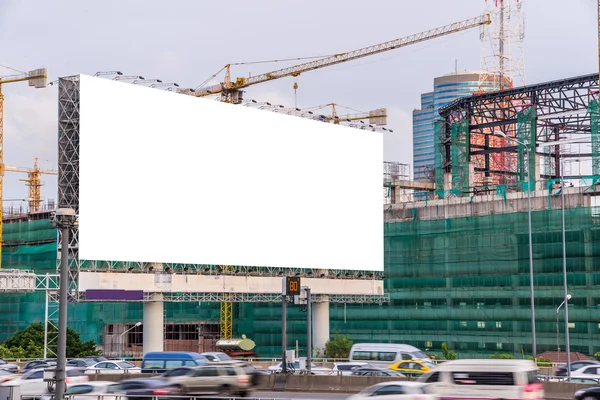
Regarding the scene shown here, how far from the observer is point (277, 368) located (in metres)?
61.2

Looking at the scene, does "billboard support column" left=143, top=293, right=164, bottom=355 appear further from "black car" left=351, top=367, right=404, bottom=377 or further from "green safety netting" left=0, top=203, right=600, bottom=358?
"black car" left=351, top=367, right=404, bottom=377

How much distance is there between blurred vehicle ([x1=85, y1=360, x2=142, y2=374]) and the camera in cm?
5612

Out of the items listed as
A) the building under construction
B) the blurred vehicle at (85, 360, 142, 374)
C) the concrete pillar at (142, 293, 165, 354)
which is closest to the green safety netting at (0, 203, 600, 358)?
the building under construction

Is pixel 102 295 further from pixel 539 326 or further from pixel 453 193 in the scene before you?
pixel 453 193

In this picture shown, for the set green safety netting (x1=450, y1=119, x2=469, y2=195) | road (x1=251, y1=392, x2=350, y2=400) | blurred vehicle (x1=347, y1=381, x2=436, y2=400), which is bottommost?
road (x1=251, y1=392, x2=350, y2=400)

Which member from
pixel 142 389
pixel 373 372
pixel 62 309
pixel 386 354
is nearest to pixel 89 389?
pixel 142 389

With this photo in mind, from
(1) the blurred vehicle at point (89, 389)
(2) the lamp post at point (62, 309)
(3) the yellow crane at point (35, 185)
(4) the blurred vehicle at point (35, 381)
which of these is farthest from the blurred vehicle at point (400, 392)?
(3) the yellow crane at point (35, 185)

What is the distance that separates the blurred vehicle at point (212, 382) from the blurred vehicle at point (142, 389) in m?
0.30

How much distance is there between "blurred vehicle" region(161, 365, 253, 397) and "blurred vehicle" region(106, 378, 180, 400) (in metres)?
0.30

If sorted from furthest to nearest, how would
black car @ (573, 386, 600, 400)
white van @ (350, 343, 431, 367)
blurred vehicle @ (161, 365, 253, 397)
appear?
1. white van @ (350, 343, 431, 367)
2. blurred vehicle @ (161, 365, 253, 397)
3. black car @ (573, 386, 600, 400)

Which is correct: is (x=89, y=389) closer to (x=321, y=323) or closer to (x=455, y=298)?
(x=321, y=323)

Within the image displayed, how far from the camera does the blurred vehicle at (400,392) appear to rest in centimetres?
3072

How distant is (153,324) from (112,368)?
23.9 meters

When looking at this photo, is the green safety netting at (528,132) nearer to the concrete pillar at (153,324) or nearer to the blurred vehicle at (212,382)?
the concrete pillar at (153,324)
